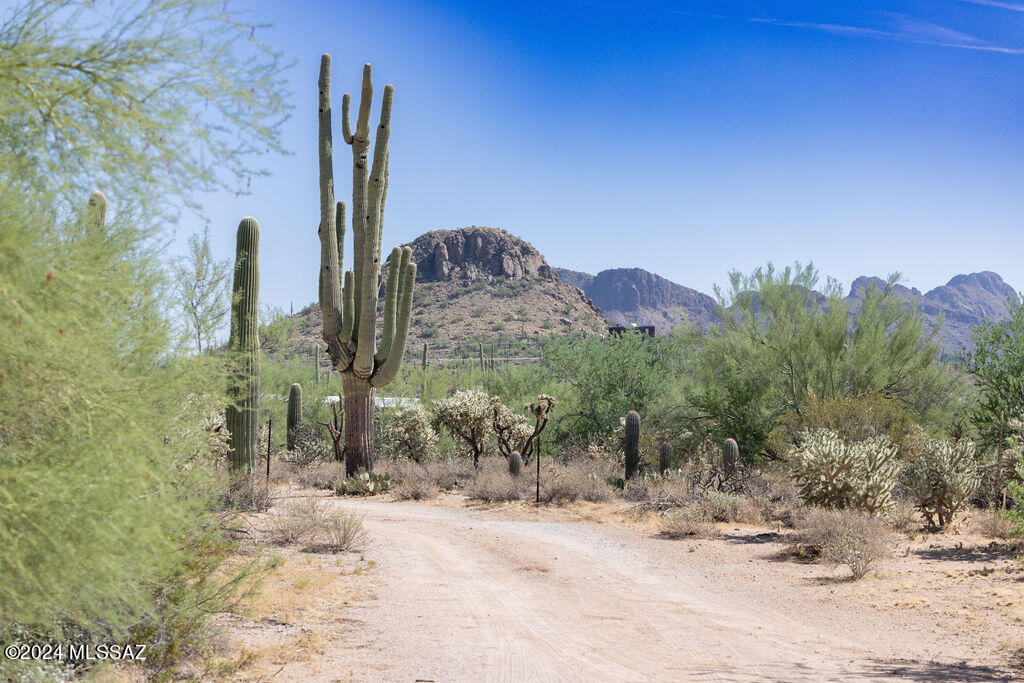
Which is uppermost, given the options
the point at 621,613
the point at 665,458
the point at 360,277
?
the point at 360,277

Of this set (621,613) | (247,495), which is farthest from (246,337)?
(621,613)

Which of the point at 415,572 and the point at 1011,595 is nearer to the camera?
the point at 1011,595

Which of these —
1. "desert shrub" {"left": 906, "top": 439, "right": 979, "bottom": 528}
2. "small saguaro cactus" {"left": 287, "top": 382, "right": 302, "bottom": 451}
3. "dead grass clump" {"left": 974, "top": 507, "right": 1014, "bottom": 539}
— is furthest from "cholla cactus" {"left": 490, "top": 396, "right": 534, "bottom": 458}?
"dead grass clump" {"left": 974, "top": 507, "right": 1014, "bottom": 539}

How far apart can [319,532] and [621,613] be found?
198 inches

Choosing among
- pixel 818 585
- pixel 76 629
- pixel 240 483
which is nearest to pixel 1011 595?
pixel 818 585

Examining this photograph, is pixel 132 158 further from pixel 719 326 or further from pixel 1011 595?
pixel 719 326

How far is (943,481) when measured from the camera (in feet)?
42.7

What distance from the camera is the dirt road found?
6.38 m

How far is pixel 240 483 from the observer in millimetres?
12781

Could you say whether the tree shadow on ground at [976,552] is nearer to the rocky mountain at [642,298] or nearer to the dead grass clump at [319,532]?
the dead grass clump at [319,532]

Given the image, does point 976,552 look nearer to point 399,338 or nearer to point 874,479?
point 874,479

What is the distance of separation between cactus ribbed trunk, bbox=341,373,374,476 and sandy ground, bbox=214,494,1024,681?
5.53 metres

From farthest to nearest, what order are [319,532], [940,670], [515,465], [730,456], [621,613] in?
[515,465] → [730,456] → [319,532] → [621,613] → [940,670]

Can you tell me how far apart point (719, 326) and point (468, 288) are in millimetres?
61421
